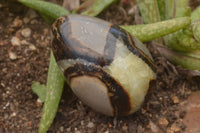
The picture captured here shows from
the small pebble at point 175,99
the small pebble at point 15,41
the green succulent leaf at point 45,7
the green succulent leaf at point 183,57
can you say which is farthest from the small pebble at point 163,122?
the small pebble at point 15,41

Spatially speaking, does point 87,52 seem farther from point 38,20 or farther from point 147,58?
point 38,20

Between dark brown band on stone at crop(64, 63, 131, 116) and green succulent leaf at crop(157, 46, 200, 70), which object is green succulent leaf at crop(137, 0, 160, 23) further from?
dark brown band on stone at crop(64, 63, 131, 116)

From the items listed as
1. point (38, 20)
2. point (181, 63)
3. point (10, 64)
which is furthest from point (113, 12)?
point (10, 64)

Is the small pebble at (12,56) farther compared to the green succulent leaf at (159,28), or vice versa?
the small pebble at (12,56)

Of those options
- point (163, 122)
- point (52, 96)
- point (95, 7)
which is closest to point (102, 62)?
point (52, 96)

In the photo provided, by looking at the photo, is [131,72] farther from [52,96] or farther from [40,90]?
[40,90]

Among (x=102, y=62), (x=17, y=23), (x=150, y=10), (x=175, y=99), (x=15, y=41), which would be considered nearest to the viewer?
(x=102, y=62)

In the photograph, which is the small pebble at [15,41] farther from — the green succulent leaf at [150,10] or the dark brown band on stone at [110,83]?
the green succulent leaf at [150,10]
